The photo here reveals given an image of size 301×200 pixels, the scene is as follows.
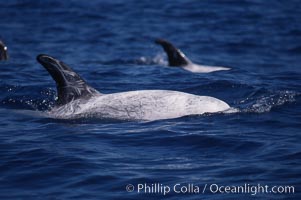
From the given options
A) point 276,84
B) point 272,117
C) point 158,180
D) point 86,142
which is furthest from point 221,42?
point 158,180

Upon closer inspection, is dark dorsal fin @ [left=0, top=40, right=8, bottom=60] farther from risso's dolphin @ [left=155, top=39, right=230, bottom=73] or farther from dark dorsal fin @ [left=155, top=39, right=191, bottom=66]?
dark dorsal fin @ [left=155, top=39, right=191, bottom=66]

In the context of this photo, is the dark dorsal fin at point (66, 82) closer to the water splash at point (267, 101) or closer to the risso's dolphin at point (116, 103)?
the risso's dolphin at point (116, 103)

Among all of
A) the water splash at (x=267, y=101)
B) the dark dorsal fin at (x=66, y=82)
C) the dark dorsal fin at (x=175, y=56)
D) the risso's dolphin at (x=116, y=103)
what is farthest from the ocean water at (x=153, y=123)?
the dark dorsal fin at (x=66, y=82)

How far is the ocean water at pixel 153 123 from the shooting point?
9766 millimetres

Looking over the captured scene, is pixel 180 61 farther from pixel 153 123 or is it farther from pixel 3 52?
pixel 153 123

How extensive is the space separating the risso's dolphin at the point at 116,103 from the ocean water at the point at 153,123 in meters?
0.28

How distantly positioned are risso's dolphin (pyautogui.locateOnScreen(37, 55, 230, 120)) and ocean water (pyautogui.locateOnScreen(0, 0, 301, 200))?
277 millimetres

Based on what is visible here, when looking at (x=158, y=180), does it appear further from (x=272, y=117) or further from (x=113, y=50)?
(x=113, y=50)

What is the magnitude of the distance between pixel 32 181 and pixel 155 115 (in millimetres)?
4143

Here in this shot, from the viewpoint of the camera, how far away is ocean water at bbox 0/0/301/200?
977cm

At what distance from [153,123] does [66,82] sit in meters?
2.18

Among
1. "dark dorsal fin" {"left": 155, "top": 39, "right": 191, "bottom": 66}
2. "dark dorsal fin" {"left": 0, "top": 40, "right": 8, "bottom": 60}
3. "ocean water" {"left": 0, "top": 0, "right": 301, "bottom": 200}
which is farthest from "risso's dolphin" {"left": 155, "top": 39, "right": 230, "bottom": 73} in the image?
"dark dorsal fin" {"left": 0, "top": 40, "right": 8, "bottom": 60}

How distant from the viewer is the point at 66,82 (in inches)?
552

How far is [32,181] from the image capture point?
983cm
